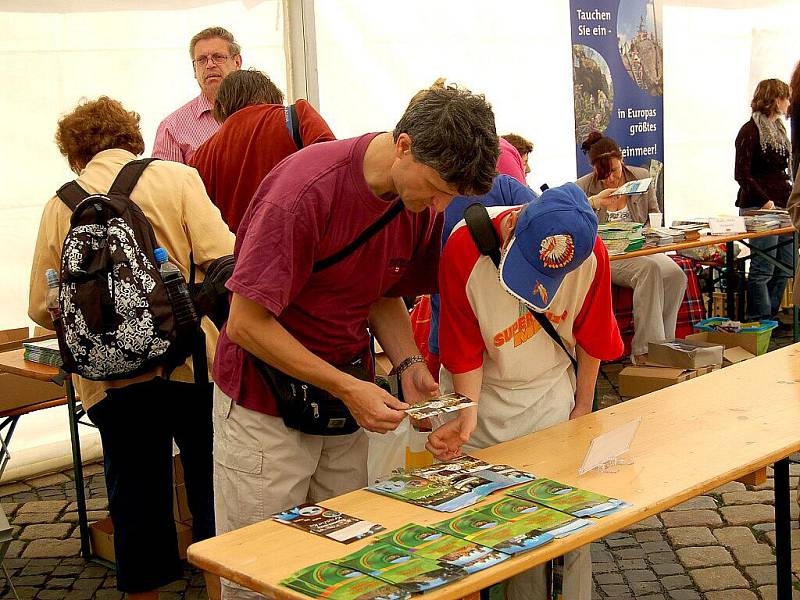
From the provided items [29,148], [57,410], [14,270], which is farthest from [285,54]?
[57,410]

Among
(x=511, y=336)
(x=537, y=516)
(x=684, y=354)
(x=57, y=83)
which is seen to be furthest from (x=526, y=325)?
(x=684, y=354)

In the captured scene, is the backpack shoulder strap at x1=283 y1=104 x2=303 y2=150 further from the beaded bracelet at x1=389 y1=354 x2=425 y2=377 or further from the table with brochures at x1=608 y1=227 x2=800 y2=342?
the table with brochures at x1=608 y1=227 x2=800 y2=342

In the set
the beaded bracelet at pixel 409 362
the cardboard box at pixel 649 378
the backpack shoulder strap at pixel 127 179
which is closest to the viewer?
the beaded bracelet at pixel 409 362

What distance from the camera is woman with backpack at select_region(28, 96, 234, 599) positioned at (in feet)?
9.89

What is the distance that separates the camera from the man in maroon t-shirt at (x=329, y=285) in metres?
2.06

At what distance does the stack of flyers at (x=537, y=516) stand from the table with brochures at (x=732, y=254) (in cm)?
438

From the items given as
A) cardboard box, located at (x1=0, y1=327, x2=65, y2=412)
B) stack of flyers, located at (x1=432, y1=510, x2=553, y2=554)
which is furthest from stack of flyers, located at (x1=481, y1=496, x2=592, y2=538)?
cardboard box, located at (x1=0, y1=327, x2=65, y2=412)

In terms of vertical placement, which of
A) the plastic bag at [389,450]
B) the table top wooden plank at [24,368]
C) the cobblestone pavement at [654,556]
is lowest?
the cobblestone pavement at [654,556]

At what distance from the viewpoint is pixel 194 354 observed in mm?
3254

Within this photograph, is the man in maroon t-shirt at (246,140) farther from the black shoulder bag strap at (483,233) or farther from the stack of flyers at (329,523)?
the stack of flyers at (329,523)

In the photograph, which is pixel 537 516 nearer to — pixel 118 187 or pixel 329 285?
pixel 329 285

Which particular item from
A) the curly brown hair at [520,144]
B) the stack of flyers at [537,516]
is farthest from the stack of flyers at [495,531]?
the curly brown hair at [520,144]

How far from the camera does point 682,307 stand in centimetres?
737

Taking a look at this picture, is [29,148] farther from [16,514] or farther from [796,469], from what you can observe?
[796,469]
